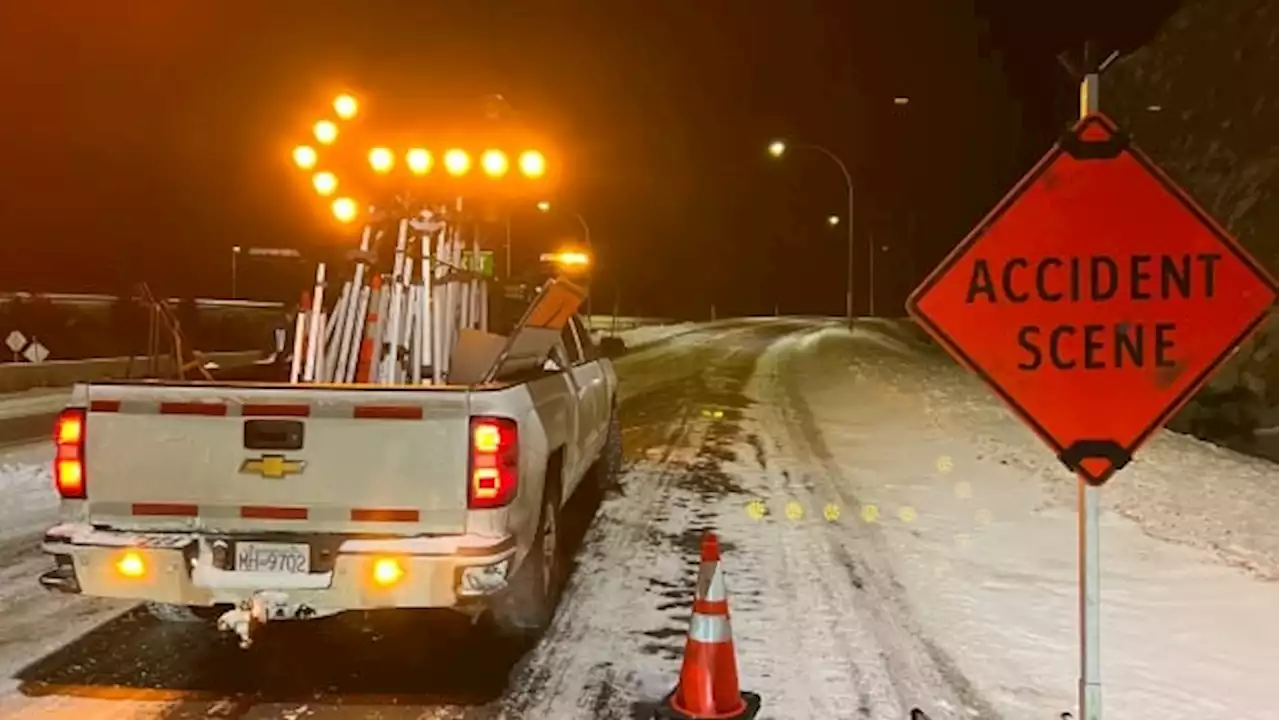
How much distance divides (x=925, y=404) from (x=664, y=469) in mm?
7964

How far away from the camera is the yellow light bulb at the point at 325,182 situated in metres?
7.64

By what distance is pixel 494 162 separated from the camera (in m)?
7.47

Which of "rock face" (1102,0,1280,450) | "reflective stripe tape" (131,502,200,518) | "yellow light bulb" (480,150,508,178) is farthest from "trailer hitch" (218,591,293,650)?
"rock face" (1102,0,1280,450)

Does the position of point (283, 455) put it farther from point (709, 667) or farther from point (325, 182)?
point (325, 182)

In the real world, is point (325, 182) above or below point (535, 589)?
above

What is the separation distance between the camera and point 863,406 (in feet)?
65.4

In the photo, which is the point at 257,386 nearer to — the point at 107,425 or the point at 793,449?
the point at 107,425

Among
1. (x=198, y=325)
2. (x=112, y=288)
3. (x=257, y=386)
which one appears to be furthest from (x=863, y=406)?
(x=112, y=288)

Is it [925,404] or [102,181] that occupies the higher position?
[102,181]

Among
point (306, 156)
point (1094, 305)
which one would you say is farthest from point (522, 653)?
point (1094, 305)

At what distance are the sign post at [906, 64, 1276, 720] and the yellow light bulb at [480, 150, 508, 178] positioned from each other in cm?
340

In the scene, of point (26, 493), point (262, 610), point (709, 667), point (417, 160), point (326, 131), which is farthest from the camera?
point (26, 493)

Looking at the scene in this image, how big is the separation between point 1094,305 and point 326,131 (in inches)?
183

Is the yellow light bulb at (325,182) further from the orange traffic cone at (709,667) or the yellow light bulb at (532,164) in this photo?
the orange traffic cone at (709,667)
